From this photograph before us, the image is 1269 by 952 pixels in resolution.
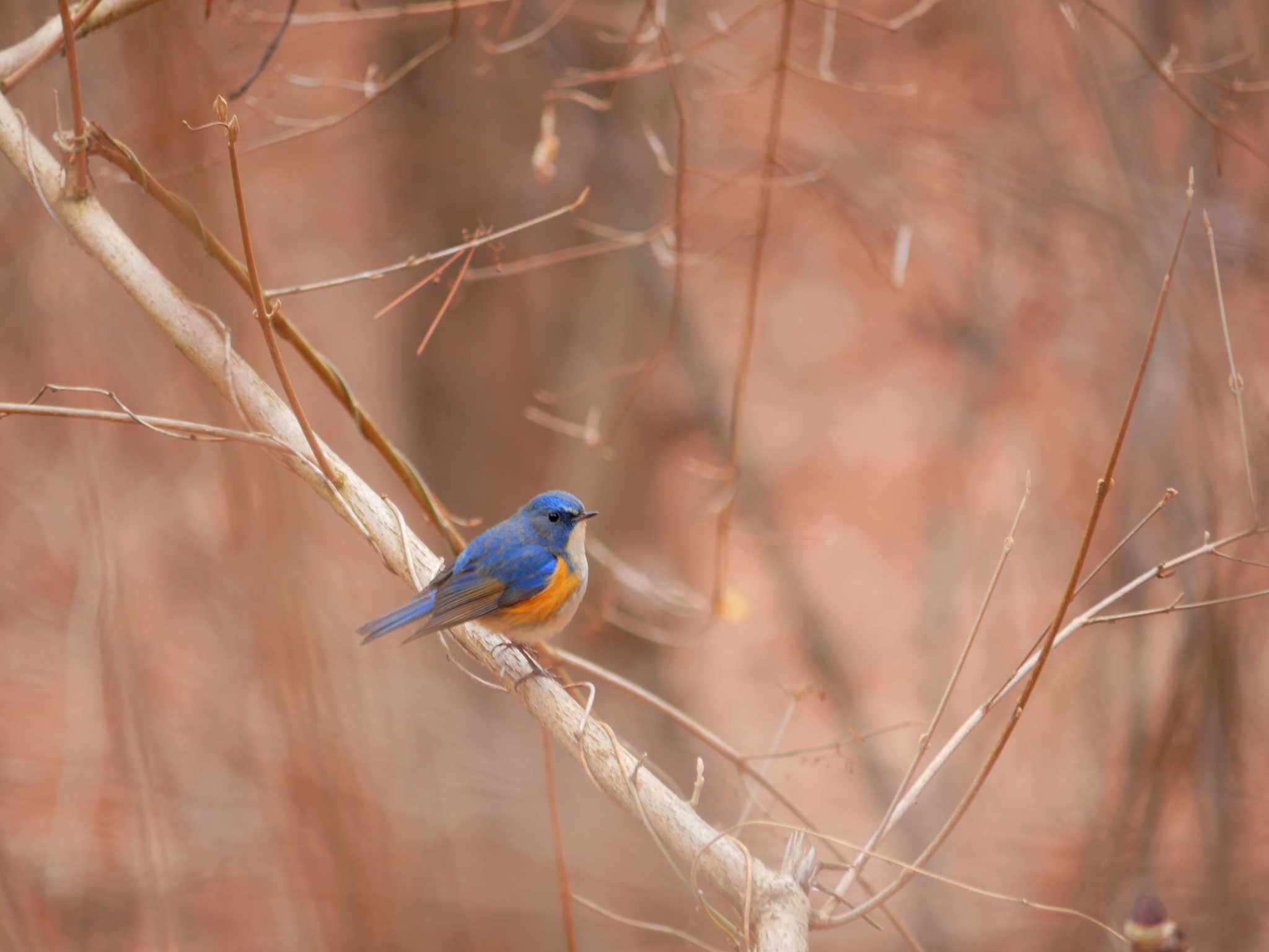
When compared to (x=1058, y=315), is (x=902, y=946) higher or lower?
lower

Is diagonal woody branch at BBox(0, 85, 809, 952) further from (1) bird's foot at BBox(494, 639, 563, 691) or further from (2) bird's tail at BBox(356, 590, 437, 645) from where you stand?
(2) bird's tail at BBox(356, 590, 437, 645)

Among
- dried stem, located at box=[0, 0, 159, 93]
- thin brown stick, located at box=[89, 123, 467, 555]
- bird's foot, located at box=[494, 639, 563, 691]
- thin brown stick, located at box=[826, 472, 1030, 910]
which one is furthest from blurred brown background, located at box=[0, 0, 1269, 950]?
thin brown stick, located at box=[826, 472, 1030, 910]

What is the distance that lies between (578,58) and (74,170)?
4155 millimetres

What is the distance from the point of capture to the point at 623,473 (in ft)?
23.4

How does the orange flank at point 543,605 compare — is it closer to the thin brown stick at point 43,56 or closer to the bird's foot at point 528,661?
the bird's foot at point 528,661

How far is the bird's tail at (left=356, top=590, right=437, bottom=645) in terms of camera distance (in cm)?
296

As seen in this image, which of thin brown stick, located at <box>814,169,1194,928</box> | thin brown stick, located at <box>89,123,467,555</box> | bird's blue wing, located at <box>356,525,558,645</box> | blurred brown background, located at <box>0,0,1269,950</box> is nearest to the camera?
thin brown stick, located at <box>814,169,1194,928</box>

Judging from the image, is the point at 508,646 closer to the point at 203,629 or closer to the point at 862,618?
the point at 203,629

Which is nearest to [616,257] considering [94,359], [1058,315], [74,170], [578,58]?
[578,58]

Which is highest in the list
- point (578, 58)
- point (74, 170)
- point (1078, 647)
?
point (578, 58)

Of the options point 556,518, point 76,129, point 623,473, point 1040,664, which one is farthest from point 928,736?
point 623,473

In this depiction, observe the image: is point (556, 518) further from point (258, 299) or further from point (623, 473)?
point (623, 473)

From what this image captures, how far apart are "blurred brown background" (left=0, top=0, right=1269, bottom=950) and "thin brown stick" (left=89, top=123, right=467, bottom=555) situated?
368mm

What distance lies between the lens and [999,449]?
916 centimetres
